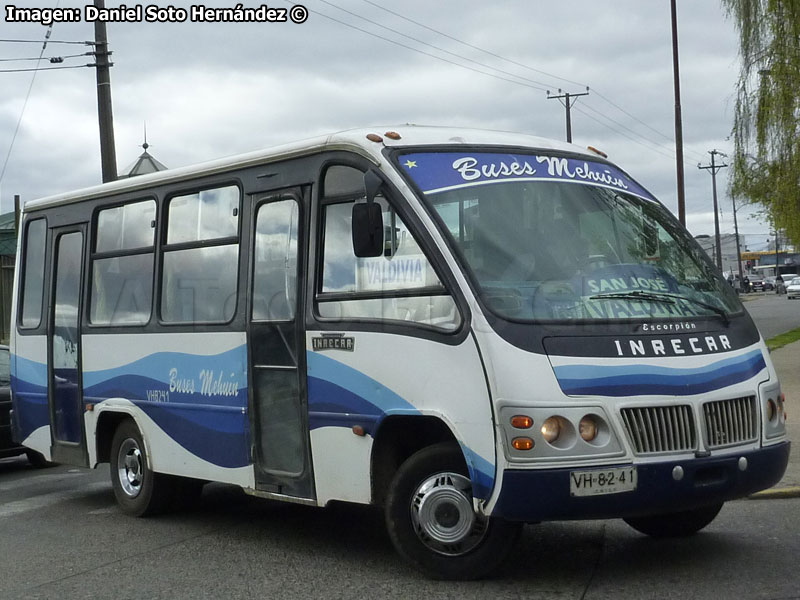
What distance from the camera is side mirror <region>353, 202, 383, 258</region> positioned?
7.00 meters

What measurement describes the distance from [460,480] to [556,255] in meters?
1.39

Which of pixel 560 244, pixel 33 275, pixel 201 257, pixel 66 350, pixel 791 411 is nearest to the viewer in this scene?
pixel 560 244

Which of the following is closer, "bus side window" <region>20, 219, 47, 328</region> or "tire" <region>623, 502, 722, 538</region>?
"tire" <region>623, 502, 722, 538</region>

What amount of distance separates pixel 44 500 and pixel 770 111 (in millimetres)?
17161

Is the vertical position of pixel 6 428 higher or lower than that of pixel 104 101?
lower

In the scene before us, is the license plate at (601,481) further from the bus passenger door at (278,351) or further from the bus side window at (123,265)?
the bus side window at (123,265)

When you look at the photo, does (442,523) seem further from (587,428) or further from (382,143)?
(382,143)

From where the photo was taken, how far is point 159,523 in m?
9.55

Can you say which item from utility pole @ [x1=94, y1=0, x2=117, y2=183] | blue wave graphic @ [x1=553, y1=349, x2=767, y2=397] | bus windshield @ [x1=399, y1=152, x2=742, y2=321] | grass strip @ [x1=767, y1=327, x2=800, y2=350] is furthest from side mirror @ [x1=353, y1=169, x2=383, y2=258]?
grass strip @ [x1=767, y1=327, x2=800, y2=350]

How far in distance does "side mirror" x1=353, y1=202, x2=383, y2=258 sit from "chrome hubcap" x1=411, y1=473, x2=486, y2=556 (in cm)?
132

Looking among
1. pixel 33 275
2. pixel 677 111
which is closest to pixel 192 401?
pixel 33 275

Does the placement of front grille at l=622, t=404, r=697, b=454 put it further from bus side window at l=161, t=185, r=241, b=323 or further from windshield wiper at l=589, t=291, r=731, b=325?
bus side window at l=161, t=185, r=241, b=323

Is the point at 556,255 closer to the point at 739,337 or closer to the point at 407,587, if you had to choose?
the point at 739,337

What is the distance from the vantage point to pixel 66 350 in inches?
421
